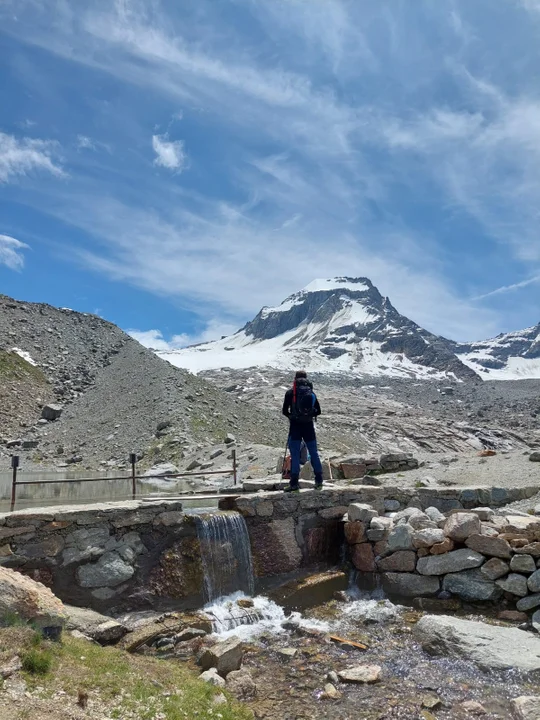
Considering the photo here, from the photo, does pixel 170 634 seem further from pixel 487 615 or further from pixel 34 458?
pixel 34 458

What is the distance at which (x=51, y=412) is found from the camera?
4275 centimetres

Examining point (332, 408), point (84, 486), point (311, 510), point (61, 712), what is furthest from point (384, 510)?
point (332, 408)

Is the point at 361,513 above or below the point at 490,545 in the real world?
above

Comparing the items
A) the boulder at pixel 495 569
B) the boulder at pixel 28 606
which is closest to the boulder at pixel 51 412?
the boulder at pixel 28 606

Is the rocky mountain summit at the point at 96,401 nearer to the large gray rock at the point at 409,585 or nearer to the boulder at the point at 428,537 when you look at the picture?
the large gray rock at the point at 409,585

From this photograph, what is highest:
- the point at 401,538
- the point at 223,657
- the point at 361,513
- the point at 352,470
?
the point at 352,470

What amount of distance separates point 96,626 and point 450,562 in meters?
5.93

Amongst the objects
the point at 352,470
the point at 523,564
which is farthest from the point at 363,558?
the point at 352,470

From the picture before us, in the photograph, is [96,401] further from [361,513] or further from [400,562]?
[400,562]

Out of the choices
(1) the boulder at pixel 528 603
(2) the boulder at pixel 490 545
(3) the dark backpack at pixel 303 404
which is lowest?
(1) the boulder at pixel 528 603

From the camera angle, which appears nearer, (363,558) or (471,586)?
(471,586)

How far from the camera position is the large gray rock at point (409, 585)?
929 centimetres

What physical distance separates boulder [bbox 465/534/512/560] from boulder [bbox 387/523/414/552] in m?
1.05

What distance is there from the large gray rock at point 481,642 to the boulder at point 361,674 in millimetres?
1059
